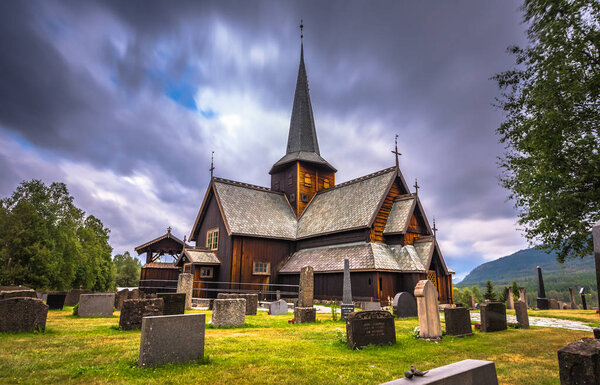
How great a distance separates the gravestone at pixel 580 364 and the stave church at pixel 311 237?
652 inches

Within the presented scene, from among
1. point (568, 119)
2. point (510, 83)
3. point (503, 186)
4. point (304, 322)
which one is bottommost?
point (304, 322)

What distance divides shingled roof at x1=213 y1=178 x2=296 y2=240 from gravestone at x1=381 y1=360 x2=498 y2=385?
22937 millimetres

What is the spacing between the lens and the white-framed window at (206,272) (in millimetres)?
25531

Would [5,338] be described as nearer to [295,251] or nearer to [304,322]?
[304,322]

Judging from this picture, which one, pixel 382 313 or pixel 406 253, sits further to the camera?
pixel 406 253

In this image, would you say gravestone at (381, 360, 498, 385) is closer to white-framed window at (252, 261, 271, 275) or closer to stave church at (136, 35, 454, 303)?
stave church at (136, 35, 454, 303)

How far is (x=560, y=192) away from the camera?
46.5 feet

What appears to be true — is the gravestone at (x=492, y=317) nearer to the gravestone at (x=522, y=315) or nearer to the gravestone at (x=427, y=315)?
the gravestone at (x=522, y=315)

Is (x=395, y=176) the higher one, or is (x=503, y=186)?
(x=395, y=176)

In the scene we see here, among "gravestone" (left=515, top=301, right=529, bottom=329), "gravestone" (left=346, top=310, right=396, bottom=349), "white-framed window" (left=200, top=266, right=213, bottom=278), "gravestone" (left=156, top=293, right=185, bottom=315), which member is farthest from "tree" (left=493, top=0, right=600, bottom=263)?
"white-framed window" (left=200, top=266, right=213, bottom=278)

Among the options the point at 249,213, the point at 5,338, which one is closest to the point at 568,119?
the point at 5,338

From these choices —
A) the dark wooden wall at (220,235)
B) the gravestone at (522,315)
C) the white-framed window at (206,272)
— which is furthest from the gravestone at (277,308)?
the gravestone at (522,315)

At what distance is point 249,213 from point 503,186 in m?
19.1

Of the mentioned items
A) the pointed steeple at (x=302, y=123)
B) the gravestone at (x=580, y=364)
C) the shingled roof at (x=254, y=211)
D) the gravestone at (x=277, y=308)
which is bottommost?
the gravestone at (x=277, y=308)
